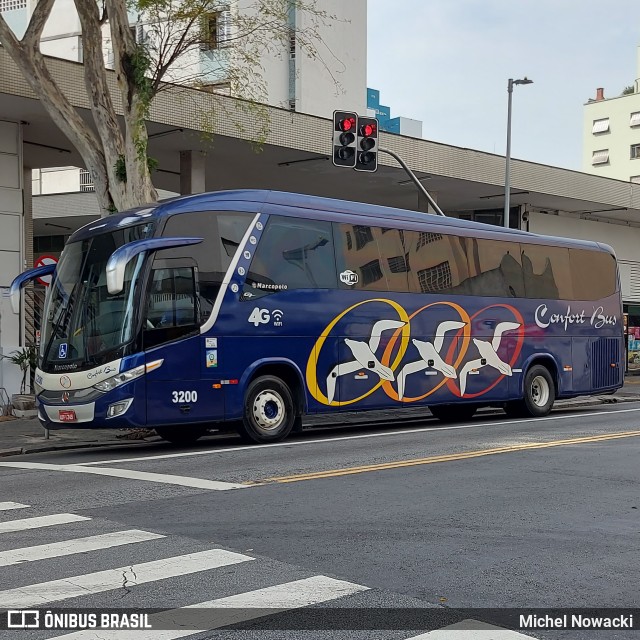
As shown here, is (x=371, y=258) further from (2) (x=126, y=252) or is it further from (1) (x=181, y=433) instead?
(2) (x=126, y=252)

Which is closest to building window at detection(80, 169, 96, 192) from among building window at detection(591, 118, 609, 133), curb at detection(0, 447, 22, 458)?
curb at detection(0, 447, 22, 458)

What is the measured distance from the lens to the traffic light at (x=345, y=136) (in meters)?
19.2

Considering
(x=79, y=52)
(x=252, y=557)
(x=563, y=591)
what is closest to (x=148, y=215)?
(x=252, y=557)

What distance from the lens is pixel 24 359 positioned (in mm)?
21047

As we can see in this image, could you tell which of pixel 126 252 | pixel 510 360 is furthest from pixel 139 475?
pixel 510 360

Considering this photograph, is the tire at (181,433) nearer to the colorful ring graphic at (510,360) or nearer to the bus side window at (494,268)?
the colorful ring graphic at (510,360)

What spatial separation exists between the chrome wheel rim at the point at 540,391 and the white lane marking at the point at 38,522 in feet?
44.7

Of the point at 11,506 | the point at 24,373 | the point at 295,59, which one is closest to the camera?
the point at 11,506

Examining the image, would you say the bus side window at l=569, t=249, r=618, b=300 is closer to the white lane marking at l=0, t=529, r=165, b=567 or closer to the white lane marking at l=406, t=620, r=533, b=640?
the white lane marking at l=0, t=529, r=165, b=567

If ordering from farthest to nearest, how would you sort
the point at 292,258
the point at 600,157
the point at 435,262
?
1. the point at 600,157
2. the point at 435,262
3. the point at 292,258

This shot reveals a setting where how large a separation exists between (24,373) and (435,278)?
925 cm

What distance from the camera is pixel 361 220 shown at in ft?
56.0

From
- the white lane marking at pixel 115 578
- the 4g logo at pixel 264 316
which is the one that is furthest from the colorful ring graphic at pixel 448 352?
the white lane marking at pixel 115 578

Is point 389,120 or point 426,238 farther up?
point 389,120
